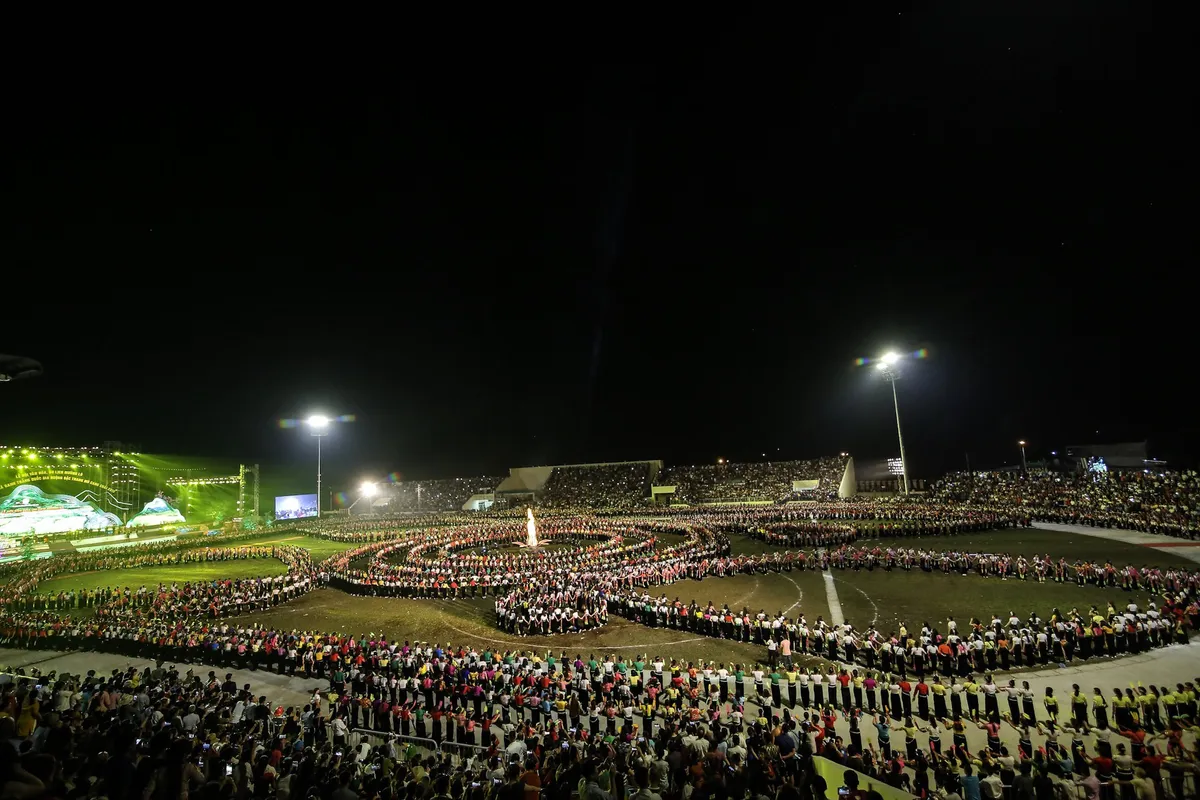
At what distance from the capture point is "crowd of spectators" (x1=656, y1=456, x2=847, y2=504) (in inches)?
2591

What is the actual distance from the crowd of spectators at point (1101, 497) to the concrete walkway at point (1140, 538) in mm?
712

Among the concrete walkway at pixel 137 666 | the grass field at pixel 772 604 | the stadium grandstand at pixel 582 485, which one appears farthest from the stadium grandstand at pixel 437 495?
the concrete walkway at pixel 137 666

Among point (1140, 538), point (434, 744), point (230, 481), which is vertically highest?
point (230, 481)

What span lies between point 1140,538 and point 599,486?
5775 cm

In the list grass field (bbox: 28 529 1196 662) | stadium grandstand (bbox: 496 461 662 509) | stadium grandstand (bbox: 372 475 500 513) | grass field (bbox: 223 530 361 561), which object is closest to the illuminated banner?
grass field (bbox: 223 530 361 561)

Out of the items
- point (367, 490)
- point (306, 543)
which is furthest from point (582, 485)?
point (367, 490)

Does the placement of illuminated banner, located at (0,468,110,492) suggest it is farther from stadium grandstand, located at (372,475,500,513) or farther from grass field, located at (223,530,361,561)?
stadium grandstand, located at (372,475,500,513)

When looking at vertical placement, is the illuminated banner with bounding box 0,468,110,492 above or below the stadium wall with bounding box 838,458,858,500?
above

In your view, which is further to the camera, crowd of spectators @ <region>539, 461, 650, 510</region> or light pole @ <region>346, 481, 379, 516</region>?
Result: light pole @ <region>346, 481, 379, 516</region>

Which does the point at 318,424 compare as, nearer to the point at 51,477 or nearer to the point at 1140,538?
the point at 51,477

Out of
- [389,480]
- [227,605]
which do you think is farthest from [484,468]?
[227,605]

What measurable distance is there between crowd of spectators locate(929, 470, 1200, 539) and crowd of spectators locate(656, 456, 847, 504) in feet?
44.4

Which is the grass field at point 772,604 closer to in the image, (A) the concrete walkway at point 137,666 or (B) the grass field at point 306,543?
(A) the concrete walkway at point 137,666

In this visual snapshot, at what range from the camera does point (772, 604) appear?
72.9 feet
